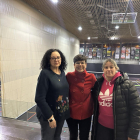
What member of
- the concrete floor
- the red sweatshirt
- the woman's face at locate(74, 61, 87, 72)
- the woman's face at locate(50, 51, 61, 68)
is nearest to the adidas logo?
the red sweatshirt

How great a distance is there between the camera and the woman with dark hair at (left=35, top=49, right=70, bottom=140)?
43.1 inches

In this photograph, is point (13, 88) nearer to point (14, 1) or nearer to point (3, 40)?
point (3, 40)

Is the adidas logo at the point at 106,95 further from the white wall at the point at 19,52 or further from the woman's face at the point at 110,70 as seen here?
the white wall at the point at 19,52

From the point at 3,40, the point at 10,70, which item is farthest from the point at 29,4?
the point at 10,70

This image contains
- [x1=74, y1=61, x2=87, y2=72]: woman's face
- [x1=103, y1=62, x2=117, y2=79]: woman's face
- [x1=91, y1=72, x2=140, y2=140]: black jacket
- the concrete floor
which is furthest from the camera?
the concrete floor

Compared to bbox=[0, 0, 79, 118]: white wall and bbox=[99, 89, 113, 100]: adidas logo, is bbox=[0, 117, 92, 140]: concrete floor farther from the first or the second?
bbox=[99, 89, 113, 100]: adidas logo

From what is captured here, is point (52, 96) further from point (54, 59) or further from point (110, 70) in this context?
point (110, 70)

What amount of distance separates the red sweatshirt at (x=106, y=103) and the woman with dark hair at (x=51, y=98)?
1.20 ft

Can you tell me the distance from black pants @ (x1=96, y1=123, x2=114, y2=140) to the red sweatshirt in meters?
0.05

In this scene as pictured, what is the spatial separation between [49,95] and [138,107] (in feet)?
2.81

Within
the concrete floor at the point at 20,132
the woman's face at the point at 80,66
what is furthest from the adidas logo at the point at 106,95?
the concrete floor at the point at 20,132

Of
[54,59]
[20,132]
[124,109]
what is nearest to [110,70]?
[124,109]

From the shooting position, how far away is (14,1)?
2846mm

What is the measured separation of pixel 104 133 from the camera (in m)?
1.22
